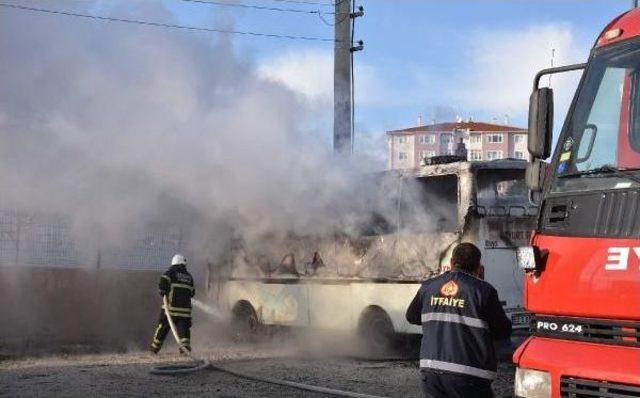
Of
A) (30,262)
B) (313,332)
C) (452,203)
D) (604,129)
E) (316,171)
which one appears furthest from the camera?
(30,262)

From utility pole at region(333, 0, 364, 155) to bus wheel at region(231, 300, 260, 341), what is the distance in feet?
11.0

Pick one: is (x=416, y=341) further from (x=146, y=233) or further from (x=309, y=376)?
(x=146, y=233)

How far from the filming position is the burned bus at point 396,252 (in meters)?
9.50

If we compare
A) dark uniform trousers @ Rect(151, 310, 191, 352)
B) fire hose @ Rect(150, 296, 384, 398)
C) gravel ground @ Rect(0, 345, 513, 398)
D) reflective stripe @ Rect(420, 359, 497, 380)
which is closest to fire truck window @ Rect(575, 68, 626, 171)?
reflective stripe @ Rect(420, 359, 497, 380)

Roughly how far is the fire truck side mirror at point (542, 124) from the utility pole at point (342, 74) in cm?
845

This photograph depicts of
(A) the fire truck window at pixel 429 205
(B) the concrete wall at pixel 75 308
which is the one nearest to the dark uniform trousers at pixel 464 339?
(A) the fire truck window at pixel 429 205

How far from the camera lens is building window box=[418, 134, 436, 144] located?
41.4ft

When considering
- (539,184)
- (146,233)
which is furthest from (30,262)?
(539,184)

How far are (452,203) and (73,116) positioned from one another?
16.6 ft

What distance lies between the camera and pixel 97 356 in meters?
11.4

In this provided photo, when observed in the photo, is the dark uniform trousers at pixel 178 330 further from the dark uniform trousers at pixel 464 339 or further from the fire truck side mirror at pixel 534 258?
the fire truck side mirror at pixel 534 258

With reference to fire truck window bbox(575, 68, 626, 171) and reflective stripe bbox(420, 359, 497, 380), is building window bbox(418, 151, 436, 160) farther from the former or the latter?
reflective stripe bbox(420, 359, 497, 380)

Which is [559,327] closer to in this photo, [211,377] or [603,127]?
[603,127]

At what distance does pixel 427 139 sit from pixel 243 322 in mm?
4554
